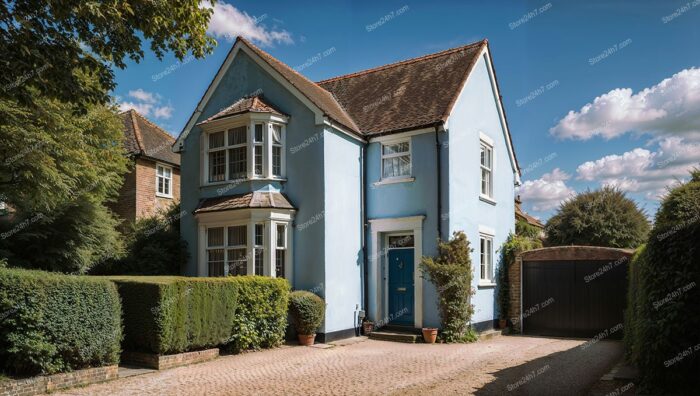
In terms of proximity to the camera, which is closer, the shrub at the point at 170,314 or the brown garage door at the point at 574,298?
the shrub at the point at 170,314

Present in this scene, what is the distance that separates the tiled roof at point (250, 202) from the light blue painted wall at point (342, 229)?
4.50 ft

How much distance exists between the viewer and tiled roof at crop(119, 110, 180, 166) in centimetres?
2353

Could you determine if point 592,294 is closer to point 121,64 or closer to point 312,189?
point 312,189

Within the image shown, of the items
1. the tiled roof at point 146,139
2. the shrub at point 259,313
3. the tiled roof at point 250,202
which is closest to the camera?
the shrub at point 259,313

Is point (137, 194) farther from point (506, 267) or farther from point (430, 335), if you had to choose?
point (506, 267)

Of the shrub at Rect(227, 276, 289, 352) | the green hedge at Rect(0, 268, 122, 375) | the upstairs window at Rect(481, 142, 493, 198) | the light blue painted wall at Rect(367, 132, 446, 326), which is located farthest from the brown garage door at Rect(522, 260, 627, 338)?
the green hedge at Rect(0, 268, 122, 375)

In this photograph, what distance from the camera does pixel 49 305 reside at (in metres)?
8.61

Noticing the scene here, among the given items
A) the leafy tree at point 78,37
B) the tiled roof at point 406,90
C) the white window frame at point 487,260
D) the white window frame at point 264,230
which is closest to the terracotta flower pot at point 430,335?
the white window frame at point 487,260

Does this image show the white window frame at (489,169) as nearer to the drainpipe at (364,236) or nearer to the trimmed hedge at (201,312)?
the drainpipe at (364,236)

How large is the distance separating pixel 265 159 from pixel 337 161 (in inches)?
82.6

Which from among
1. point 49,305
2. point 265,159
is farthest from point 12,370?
point 265,159

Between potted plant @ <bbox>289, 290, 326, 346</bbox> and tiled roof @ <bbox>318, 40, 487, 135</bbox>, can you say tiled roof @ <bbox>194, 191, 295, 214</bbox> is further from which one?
tiled roof @ <bbox>318, 40, 487, 135</bbox>

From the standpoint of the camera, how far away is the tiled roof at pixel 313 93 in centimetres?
1556

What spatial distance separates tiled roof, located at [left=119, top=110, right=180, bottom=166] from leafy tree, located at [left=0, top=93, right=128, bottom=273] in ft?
10.5
